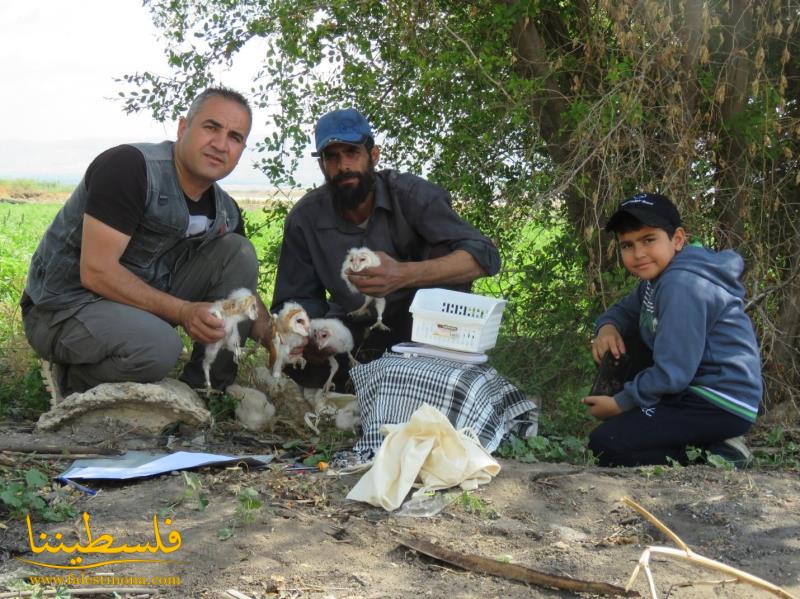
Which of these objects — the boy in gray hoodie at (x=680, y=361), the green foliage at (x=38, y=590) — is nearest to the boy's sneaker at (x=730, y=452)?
the boy in gray hoodie at (x=680, y=361)

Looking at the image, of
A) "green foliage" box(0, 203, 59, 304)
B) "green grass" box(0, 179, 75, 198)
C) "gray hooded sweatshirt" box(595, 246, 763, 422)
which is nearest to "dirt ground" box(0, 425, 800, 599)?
"gray hooded sweatshirt" box(595, 246, 763, 422)

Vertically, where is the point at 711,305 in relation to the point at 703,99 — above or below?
below

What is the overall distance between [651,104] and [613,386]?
75.3 inches

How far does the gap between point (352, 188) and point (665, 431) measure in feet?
7.61

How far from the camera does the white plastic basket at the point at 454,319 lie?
16.2 feet

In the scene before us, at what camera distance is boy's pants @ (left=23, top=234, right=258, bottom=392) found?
515 centimetres

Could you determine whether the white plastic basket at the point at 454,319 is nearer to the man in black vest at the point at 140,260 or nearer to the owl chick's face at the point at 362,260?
the owl chick's face at the point at 362,260

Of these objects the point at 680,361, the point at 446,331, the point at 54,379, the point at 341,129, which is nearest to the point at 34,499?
the point at 54,379

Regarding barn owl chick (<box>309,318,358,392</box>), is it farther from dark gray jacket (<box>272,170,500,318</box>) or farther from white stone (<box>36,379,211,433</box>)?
white stone (<box>36,379,211,433</box>)

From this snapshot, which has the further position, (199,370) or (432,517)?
(199,370)

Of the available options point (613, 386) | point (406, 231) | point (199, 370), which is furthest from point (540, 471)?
point (199, 370)

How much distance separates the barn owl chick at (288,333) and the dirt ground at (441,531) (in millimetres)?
1102

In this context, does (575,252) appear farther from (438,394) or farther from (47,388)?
(47,388)

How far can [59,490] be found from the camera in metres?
3.84
